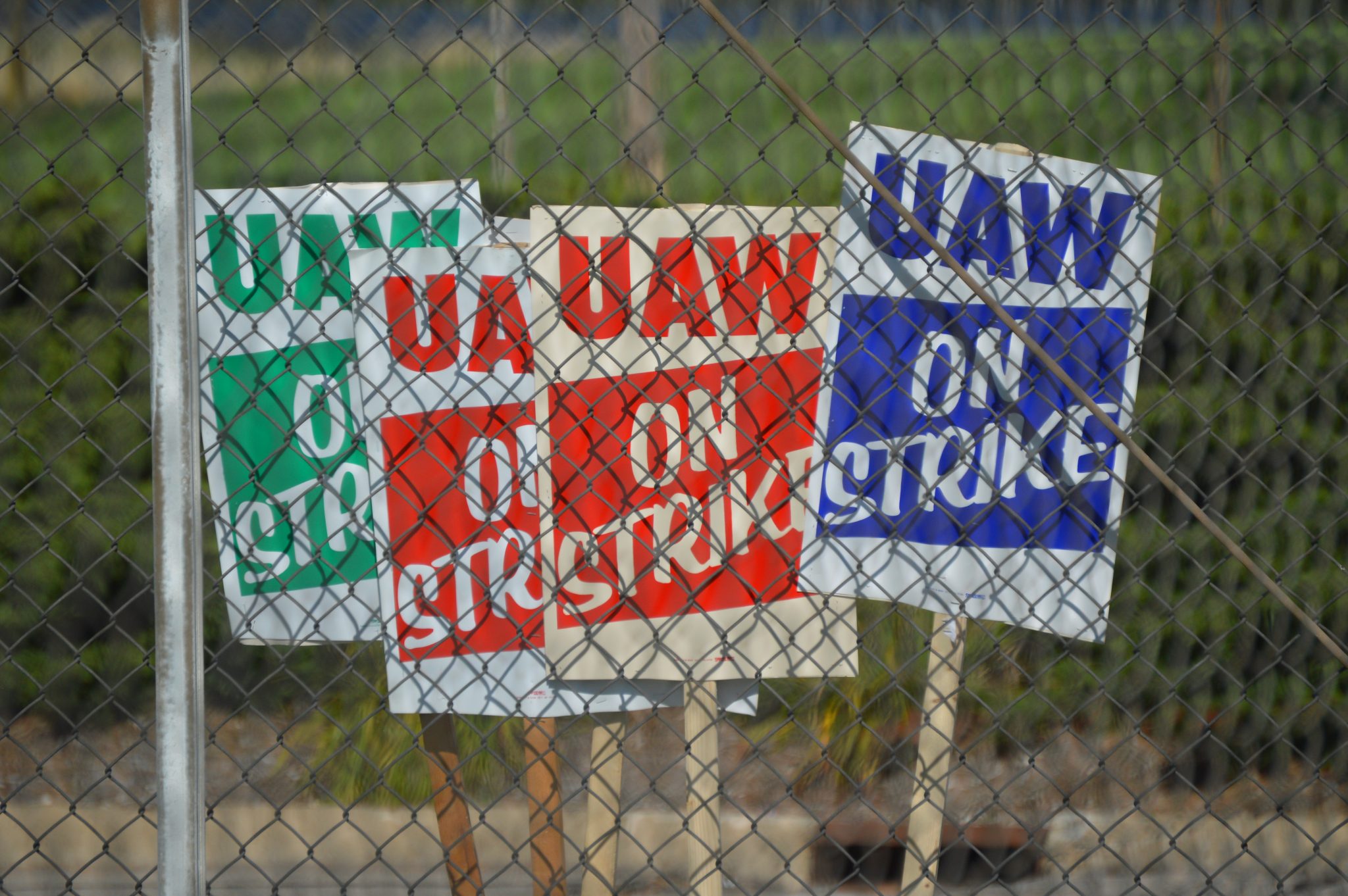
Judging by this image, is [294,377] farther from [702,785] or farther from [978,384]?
[978,384]

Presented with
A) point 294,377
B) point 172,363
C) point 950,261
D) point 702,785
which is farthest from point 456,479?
point 950,261

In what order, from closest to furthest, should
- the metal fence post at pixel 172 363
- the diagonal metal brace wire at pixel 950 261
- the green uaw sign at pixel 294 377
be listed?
the metal fence post at pixel 172 363, the diagonal metal brace wire at pixel 950 261, the green uaw sign at pixel 294 377

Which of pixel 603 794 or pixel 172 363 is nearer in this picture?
pixel 172 363

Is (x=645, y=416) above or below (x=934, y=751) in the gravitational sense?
above

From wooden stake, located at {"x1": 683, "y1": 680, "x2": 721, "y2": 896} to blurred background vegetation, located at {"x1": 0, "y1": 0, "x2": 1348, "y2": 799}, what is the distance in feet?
Result: 0.53

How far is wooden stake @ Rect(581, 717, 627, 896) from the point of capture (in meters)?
1.98

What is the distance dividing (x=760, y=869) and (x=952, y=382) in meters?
1.05

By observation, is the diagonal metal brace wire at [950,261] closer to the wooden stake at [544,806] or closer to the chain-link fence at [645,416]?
the chain-link fence at [645,416]

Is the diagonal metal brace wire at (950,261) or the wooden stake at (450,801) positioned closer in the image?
the diagonal metal brace wire at (950,261)

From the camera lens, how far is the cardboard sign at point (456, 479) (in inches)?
75.3

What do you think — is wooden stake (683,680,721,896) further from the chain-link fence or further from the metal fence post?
the metal fence post

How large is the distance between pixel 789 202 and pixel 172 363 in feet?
3.64

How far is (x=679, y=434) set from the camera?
1957mm

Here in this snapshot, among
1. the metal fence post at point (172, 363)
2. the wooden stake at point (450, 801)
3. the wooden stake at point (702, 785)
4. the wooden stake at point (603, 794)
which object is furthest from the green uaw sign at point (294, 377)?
the wooden stake at point (702, 785)
